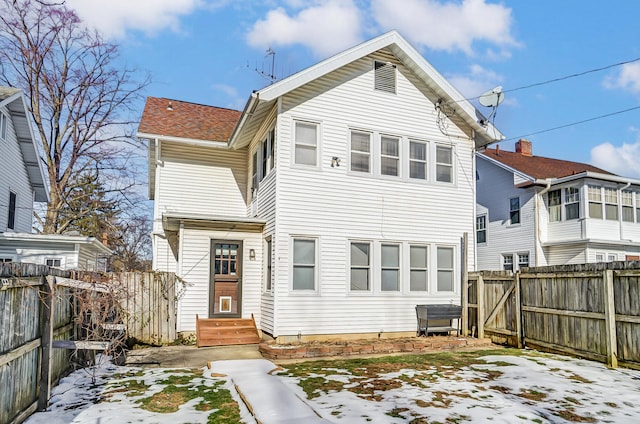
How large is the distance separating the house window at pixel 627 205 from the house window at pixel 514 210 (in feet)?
14.3

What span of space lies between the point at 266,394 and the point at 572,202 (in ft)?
59.3

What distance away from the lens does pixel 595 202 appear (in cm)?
1952

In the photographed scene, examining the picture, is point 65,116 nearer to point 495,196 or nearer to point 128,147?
point 128,147

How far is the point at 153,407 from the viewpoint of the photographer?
596 centimetres

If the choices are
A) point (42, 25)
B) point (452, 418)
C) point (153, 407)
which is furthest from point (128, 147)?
point (452, 418)

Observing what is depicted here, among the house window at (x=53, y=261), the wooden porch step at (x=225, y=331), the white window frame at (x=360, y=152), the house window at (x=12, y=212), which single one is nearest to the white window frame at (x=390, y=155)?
the white window frame at (x=360, y=152)

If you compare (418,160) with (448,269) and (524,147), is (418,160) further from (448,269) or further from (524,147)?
(524,147)

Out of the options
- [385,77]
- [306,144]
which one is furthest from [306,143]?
[385,77]

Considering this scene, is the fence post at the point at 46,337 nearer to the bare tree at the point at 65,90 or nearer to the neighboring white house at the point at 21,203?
the neighboring white house at the point at 21,203

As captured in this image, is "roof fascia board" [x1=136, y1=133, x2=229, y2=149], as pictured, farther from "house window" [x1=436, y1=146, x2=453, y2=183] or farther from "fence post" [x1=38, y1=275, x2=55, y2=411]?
"fence post" [x1=38, y1=275, x2=55, y2=411]

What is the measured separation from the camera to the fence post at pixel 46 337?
18.5ft

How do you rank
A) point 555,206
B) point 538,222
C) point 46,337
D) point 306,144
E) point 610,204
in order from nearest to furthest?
point 46,337 → point 306,144 → point 610,204 → point 538,222 → point 555,206

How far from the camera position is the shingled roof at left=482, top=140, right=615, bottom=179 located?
2195cm

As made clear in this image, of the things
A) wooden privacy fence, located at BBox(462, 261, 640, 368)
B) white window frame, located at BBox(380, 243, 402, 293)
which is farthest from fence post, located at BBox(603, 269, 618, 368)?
white window frame, located at BBox(380, 243, 402, 293)
